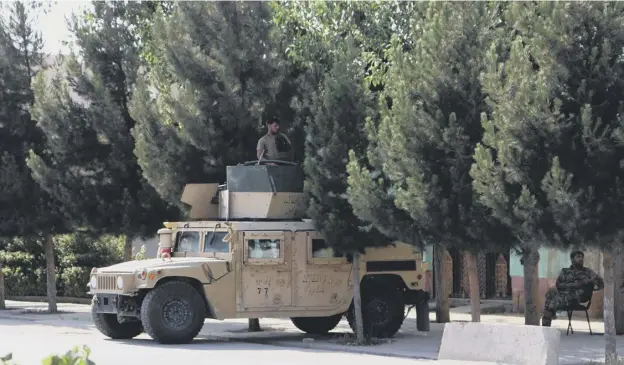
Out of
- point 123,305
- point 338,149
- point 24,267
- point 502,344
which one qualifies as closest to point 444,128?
point 338,149

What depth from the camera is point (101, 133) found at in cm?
2288

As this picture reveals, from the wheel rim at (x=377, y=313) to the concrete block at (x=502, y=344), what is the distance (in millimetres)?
4460

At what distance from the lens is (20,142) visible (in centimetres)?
2448

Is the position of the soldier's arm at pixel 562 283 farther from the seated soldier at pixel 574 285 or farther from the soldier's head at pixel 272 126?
the soldier's head at pixel 272 126

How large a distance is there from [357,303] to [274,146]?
10.1ft

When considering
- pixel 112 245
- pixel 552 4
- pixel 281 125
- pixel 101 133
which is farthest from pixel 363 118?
pixel 112 245

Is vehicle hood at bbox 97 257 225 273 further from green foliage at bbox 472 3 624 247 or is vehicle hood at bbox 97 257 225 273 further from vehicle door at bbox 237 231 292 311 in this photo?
green foliage at bbox 472 3 624 247

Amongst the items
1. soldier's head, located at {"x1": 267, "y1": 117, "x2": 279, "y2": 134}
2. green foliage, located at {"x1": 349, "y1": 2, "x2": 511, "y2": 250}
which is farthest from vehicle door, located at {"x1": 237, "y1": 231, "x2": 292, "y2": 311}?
green foliage, located at {"x1": 349, "y1": 2, "x2": 511, "y2": 250}

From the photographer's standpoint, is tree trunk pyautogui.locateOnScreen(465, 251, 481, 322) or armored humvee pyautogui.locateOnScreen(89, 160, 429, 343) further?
armored humvee pyautogui.locateOnScreen(89, 160, 429, 343)

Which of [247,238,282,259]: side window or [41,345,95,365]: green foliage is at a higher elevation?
[247,238,282,259]: side window

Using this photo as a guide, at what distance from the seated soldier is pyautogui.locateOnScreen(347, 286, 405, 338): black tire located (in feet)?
7.43

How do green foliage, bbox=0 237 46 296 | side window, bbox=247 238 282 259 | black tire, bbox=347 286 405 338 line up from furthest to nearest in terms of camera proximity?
green foliage, bbox=0 237 46 296 → black tire, bbox=347 286 405 338 → side window, bbox=247 238 282 259

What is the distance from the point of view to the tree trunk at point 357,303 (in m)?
17.4

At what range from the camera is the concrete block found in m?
13.0
